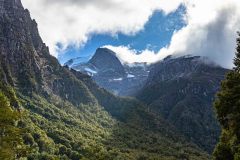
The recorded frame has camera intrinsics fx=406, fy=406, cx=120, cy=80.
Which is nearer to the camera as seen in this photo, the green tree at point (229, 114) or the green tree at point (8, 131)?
the green tree at point (8, 131)

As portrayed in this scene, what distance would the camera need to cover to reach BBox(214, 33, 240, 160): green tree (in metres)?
63.0

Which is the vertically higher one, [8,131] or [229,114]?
[229,114]

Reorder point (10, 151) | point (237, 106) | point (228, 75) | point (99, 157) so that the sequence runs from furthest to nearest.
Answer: point (99, 157) → point (228, 75) → point (237, 106) → point (10, 151)

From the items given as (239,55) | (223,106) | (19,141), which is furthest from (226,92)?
(19,141)

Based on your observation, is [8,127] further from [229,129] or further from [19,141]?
[229,129]

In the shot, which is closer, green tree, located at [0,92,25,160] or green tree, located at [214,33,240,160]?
green tree, located at [0,92,25,160]

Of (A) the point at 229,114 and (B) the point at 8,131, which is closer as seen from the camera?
(B) the point at 8,131

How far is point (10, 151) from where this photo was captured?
58656 mm

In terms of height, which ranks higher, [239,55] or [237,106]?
[239,55]

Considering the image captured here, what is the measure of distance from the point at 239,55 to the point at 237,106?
32.6 feet

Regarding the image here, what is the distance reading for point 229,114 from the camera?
67.3 metres

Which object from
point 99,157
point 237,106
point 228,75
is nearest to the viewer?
point 237,106

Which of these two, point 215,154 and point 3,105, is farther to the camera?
point 215,154

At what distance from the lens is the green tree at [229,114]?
63000 millimetres
